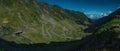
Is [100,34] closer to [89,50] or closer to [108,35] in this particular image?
[108,35]

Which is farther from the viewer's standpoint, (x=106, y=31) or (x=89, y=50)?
(x=106, y=31)

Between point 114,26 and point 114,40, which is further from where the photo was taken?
point 114,26

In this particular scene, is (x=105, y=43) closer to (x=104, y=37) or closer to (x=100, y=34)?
(x=104, y=37)

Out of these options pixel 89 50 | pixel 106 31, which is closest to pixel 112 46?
pixel 89 50

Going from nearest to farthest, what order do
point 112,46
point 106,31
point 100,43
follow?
point 112,46
point 100,43
point 106,31

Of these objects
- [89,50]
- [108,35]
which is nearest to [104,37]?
[108,35]

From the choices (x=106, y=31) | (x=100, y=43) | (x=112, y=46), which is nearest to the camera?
(x=112, y=46)

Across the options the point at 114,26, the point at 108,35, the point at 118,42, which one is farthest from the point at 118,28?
the point at 118,42

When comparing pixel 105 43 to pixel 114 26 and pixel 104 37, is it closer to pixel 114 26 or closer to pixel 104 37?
pixel 104 37
